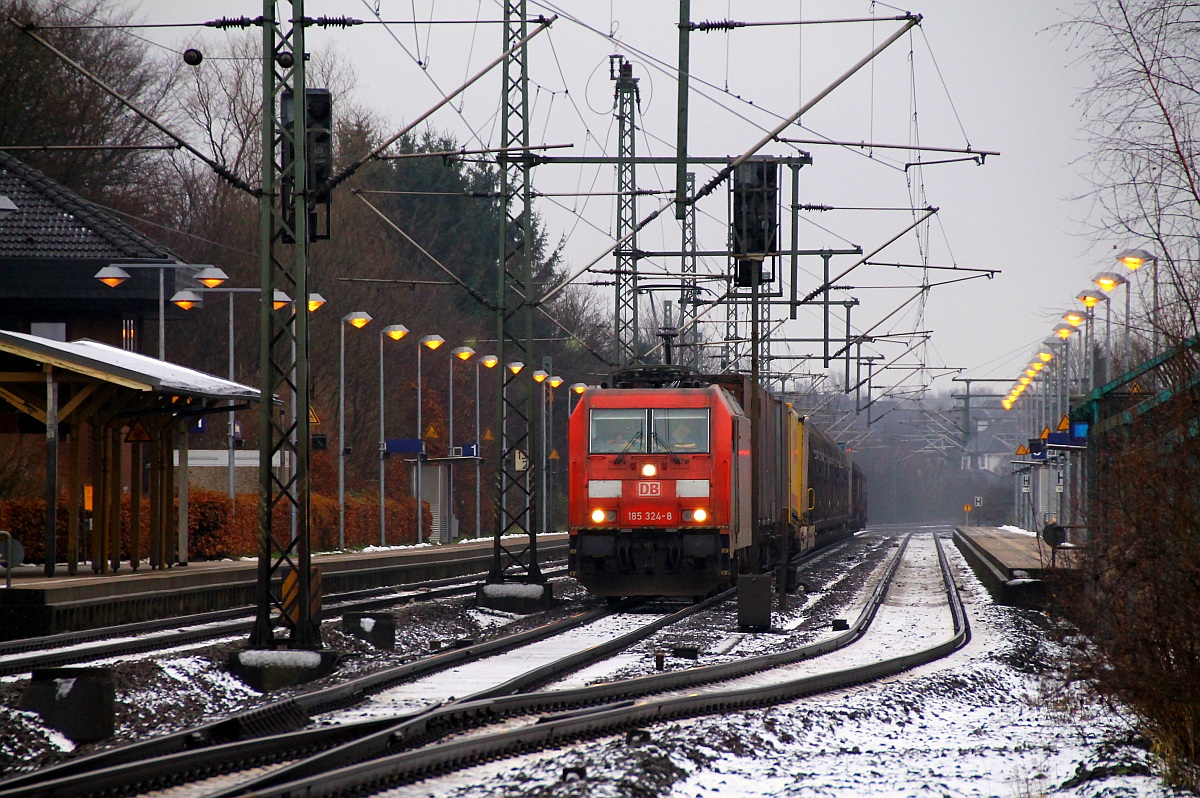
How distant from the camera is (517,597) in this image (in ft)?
73.0

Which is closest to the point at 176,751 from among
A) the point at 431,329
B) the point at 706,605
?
the point at 706,605

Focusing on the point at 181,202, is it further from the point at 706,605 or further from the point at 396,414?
the point at 706,605

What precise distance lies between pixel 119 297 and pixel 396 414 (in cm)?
2287

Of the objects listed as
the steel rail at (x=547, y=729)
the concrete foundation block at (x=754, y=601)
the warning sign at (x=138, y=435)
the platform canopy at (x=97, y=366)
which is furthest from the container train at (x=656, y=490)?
the warning sign at (x=138, y=435)

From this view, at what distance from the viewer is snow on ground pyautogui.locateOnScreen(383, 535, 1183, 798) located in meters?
8.74

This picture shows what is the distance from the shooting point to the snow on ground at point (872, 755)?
28.7 feet

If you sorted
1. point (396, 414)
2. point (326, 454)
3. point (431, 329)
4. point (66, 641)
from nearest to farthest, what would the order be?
point (66, 641), point (326, 454), point (396, 414), point (431, 329)

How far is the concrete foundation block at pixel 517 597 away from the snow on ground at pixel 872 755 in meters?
8.53

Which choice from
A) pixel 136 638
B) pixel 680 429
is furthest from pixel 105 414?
pixel 680 429

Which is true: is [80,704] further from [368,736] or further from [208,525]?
[208,525]

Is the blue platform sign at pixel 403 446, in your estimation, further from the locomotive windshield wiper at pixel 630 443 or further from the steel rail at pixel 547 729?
the steel rail at pixel 547 729

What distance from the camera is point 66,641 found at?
1702 cm

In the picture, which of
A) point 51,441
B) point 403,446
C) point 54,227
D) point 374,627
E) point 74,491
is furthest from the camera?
point 403,446

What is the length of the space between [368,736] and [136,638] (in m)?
9.06
